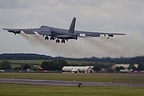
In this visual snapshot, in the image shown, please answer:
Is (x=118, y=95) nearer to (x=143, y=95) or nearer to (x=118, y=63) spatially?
(x=143, y=95)

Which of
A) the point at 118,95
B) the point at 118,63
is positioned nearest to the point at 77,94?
the point at 118,95

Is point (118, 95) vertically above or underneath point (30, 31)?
underneath

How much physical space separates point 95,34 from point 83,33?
579 cm

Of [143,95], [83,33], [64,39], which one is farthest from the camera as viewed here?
[83,33]

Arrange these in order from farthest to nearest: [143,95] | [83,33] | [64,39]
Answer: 1. [83,33]
2. [64,39]
3. [143,95]

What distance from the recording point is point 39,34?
400 feet

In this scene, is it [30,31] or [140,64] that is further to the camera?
[140,64]

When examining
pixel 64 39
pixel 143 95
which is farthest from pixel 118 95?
pixel 64 39

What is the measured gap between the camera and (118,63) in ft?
422

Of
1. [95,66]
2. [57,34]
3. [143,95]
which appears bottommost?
[143,95]

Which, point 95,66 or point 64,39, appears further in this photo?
point 95,66

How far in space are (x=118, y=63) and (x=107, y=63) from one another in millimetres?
3189

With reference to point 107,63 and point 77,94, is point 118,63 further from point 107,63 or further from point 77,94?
point 77,94

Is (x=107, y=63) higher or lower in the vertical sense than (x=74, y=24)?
lower
